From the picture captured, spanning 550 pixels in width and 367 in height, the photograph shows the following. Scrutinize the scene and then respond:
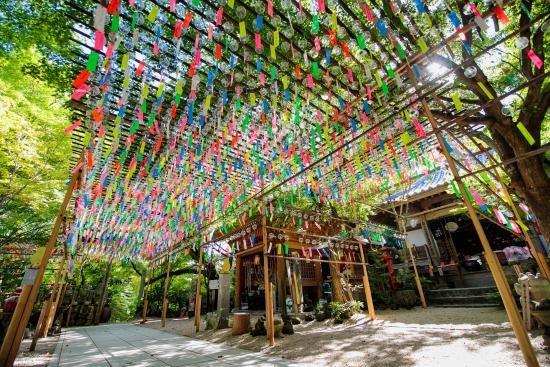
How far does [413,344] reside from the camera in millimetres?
4973

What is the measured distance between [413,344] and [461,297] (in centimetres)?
748

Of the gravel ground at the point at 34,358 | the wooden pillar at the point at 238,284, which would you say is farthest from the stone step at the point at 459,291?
the gravel ground at the point at 34,358

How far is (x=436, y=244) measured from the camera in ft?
45.8

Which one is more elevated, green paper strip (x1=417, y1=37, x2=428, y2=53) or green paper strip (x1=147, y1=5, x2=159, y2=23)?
green paper strip (x1=417, y1=37, x2=428, y2=53)

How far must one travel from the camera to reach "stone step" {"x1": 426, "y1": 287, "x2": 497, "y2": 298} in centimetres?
982

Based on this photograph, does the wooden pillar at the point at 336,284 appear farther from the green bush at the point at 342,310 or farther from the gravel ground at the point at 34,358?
the gravel ground at the point at 34,358

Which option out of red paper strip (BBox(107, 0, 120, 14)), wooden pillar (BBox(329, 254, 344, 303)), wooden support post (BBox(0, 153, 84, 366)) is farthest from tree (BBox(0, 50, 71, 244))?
wooden pillar (BBox(329, 254, 344, 303))

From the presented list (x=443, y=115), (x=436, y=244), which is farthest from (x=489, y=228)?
(x=443, y=115)

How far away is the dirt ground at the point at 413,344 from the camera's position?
12.8 ft

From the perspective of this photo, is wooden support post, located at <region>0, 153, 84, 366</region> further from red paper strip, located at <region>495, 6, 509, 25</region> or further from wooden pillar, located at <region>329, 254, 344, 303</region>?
wooden pillar, located at <region>329, 254, 344, 303</region>

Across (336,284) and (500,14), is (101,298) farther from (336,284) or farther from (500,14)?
(500,14)

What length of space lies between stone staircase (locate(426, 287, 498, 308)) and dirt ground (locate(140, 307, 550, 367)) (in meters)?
2.28

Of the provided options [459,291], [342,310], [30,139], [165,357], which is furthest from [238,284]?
[30,139]

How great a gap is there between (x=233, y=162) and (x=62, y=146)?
250 inches
